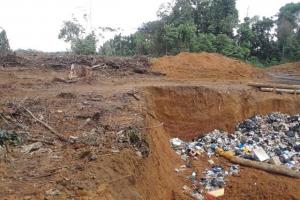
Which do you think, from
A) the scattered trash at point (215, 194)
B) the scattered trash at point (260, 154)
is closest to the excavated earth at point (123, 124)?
the scattered trash at point (215, 194)

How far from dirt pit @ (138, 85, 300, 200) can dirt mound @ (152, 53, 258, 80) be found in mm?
2506

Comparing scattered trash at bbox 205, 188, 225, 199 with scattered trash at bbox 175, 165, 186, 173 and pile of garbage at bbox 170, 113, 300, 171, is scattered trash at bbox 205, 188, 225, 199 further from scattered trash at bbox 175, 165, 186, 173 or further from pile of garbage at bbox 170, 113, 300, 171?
pile of garbage at bbox 170, 113, 300, 171

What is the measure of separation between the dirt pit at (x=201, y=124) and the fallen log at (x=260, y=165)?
0.14 meters

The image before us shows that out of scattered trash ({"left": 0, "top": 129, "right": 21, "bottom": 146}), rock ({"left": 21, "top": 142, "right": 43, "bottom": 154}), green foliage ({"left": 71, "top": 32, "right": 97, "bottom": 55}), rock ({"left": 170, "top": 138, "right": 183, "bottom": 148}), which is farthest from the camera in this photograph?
green foliage ({"left": 71, "top": 32, "right": 97, "bottom": 55})

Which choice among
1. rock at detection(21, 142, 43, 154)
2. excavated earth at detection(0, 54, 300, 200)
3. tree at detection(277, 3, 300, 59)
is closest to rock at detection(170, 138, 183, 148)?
excavated earth at detection(0, 54, 300, 200)

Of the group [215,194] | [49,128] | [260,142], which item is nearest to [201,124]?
[260,142]

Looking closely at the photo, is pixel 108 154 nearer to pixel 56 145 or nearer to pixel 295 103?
pixel 56 145

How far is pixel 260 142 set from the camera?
40.5 feet

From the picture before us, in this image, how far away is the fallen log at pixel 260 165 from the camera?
34.3 feet

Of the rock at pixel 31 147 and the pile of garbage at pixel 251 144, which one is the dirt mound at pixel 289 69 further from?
the rock at pixel 31 147

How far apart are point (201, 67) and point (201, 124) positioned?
487 cm

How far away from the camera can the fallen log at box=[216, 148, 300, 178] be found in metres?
10.5

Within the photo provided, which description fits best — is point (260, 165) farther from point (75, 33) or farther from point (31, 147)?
point (75, 33)

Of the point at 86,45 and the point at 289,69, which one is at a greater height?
the point at 86,45
